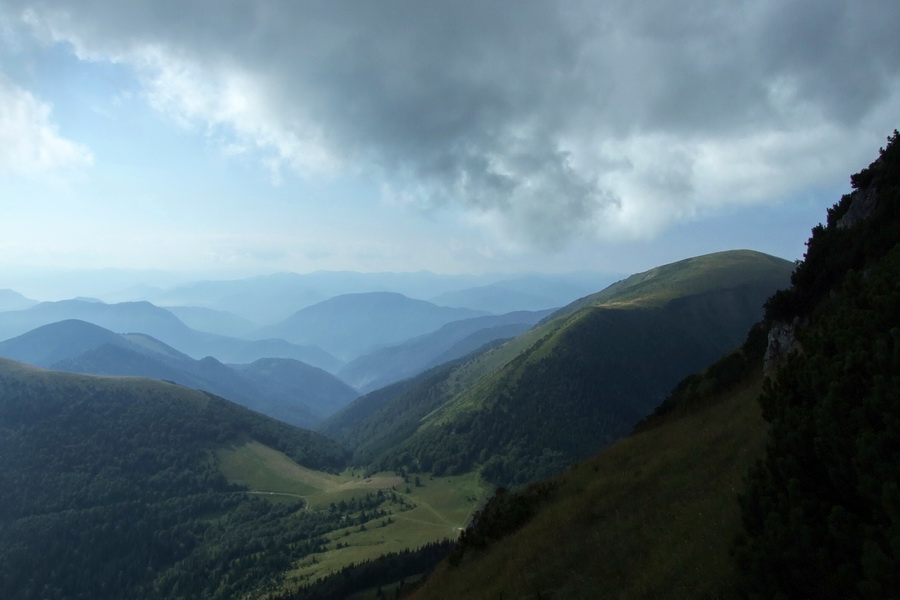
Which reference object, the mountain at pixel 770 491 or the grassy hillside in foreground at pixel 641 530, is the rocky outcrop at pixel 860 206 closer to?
the mountain at pixel 770 491

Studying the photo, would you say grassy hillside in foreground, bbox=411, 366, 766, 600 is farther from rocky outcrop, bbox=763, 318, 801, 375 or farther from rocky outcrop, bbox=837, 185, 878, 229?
rocky outcrop, bbox=837, 185, 878, 229

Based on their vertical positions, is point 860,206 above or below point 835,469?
above

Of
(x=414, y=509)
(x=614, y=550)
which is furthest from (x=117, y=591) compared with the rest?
(x=614, y=550)

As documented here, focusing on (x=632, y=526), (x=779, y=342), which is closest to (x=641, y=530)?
(x=632, y=526)

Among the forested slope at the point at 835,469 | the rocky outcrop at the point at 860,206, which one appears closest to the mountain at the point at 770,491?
the forested slope at the point at 835,469

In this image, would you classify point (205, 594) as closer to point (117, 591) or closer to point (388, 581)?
point (117, 591)

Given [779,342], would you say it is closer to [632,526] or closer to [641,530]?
[632,526]

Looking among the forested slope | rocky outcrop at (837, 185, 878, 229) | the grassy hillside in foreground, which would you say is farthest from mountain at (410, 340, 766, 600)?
rocky outcrop at (837, 185, 878, 229)

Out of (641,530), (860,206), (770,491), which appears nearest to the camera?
(770,491)
